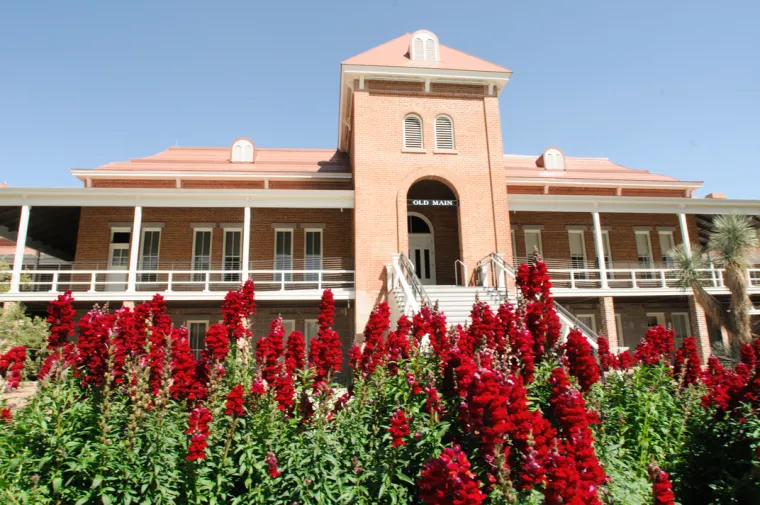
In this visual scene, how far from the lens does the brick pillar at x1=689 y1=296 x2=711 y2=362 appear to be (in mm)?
18391

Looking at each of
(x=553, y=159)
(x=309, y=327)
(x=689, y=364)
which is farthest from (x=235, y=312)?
(x=553, y=159)

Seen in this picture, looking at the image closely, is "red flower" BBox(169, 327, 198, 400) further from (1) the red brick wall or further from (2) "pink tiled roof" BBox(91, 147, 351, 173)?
(2) "pink tiled roof" BBox(91, 147, 351, 173)

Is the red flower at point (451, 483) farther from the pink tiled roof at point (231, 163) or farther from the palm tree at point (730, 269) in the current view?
the pink tiled roof at point (231, 163)

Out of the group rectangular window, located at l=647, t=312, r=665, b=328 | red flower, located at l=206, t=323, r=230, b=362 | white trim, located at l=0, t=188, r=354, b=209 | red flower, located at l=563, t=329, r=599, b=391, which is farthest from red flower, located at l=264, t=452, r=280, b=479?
rectangular window, located at l=647, t=312, r=665, b=328

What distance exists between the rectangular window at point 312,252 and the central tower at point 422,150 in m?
3.05

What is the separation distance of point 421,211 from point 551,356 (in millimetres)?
16131

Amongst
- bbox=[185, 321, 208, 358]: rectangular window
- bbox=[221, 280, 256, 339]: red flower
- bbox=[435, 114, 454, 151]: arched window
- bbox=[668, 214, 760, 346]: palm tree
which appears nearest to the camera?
bbox=[221, 280, 256, 339]: red flower

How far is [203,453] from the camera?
14.6 feet

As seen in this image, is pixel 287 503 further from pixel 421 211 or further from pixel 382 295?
pixel 421 211

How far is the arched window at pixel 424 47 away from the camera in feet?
66.0

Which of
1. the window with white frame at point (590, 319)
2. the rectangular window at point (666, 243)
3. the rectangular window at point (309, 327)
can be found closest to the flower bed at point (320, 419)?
the rectangular window at point (309, 327)

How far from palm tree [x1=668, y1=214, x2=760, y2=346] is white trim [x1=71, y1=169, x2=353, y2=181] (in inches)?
533

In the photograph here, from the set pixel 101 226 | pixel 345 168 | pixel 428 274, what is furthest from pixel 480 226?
pixel 101 226

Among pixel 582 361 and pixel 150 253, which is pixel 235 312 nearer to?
pixel 582 361
